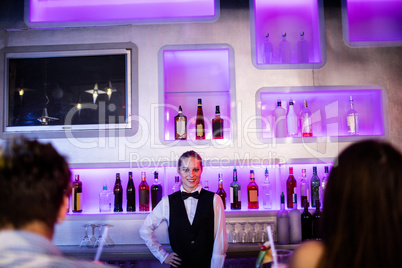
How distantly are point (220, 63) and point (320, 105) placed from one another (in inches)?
32.3

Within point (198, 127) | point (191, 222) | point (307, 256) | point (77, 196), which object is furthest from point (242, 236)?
point (307, 256)

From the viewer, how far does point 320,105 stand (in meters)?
2.96

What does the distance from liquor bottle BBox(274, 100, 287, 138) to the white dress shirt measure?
2.31 ft

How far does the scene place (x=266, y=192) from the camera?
9.52ft

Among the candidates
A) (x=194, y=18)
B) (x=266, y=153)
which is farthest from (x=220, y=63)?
(x=266, y=153)

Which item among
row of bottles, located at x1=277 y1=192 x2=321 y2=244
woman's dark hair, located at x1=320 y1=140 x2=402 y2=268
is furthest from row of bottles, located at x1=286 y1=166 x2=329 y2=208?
woman's dark hair, located at x1=320 y1=140 x2=402 y2=268

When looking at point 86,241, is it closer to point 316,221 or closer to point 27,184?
point 316,221

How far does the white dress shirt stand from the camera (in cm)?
238

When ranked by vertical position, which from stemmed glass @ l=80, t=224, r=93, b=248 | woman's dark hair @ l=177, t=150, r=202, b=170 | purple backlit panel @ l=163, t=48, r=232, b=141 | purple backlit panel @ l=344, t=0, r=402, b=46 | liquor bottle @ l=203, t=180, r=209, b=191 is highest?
purple backlit panel @ l=344, t=0, r=402, b=46

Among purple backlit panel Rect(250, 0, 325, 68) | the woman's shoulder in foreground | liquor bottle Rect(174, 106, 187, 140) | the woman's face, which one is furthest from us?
purple backlit panel Rect(250, 0, 325, 68)

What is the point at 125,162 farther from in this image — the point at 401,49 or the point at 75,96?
the point at 401,49

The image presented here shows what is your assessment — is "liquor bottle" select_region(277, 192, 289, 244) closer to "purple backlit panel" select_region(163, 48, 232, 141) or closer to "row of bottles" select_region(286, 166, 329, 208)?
"row of bottles" select_region(286, 166, 329, 208)

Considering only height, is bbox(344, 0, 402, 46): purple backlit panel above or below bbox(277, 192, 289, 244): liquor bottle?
above

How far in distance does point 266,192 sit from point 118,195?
1.09 m
